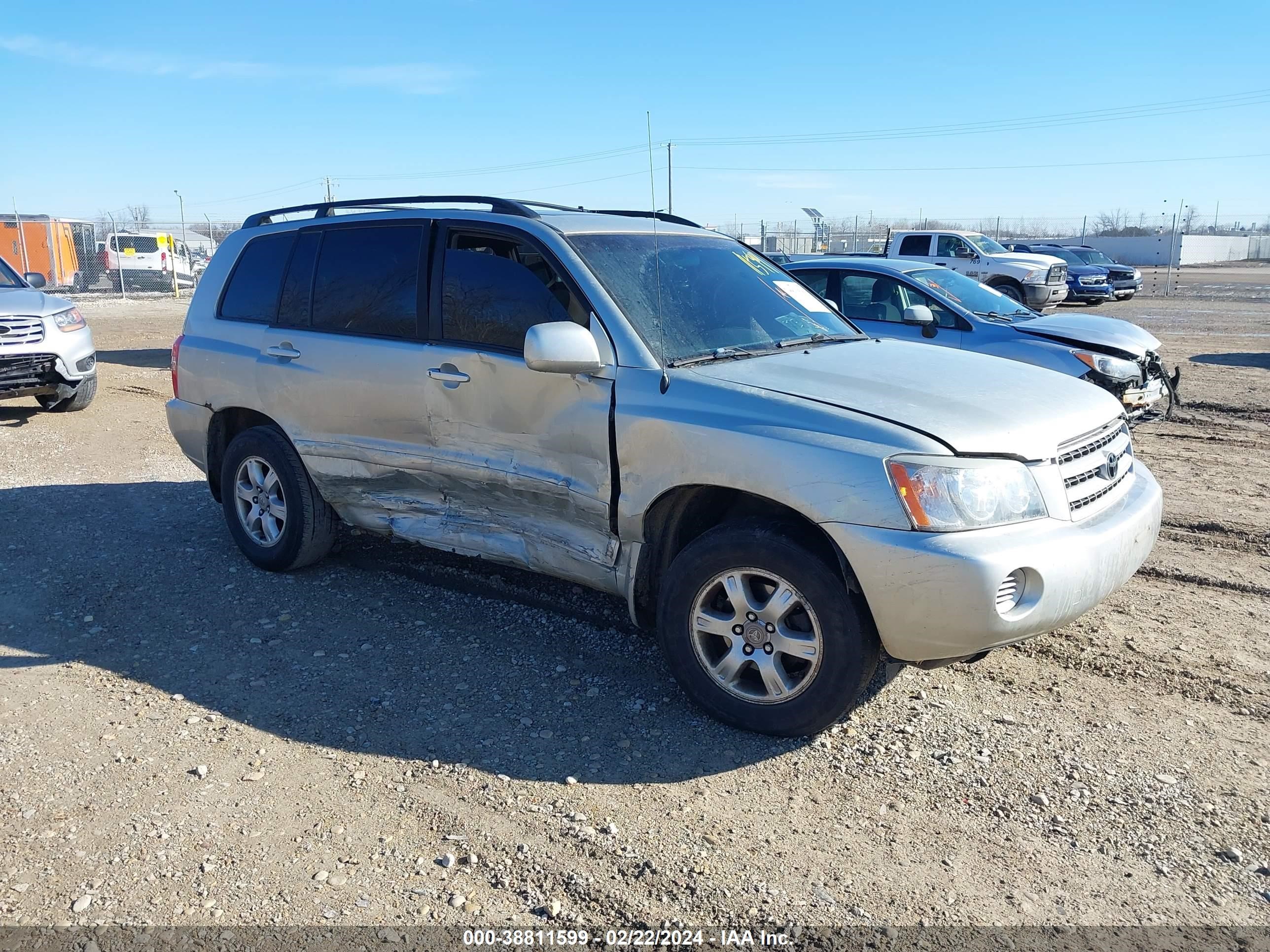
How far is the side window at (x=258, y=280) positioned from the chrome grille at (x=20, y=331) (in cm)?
548

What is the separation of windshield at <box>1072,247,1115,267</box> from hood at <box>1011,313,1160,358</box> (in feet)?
88.5

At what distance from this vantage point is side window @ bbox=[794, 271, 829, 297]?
369 inches

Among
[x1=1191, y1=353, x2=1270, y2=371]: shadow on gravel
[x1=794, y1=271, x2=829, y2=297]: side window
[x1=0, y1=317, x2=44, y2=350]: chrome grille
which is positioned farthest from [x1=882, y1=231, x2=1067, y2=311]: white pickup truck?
[x1=0, y1=317, x2=44, y2=350]: chrome grille

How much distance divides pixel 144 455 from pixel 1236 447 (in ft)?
31.5

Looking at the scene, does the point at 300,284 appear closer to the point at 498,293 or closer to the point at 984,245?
the point at 498,293

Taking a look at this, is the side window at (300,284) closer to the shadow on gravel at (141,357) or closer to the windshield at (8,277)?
the windshield at (8,277)

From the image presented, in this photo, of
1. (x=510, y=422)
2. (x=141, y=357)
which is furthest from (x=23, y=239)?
(x=510, y=422)

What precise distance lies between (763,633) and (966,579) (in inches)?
31.3

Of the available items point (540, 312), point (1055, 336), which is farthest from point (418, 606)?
point (1055, 336)

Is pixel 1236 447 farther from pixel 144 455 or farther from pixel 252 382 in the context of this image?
pixel 144 455

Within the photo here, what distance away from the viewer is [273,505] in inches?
223

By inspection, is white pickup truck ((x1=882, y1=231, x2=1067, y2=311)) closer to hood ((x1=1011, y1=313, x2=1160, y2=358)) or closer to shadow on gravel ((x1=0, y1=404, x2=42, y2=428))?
hood ((x1=1011, y1=313, x2=1160, y2=358))

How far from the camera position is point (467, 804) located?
11.2 feet

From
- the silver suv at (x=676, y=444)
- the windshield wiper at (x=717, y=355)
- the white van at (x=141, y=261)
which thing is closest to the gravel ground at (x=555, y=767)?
the silver suv at (x=676, y=444)
